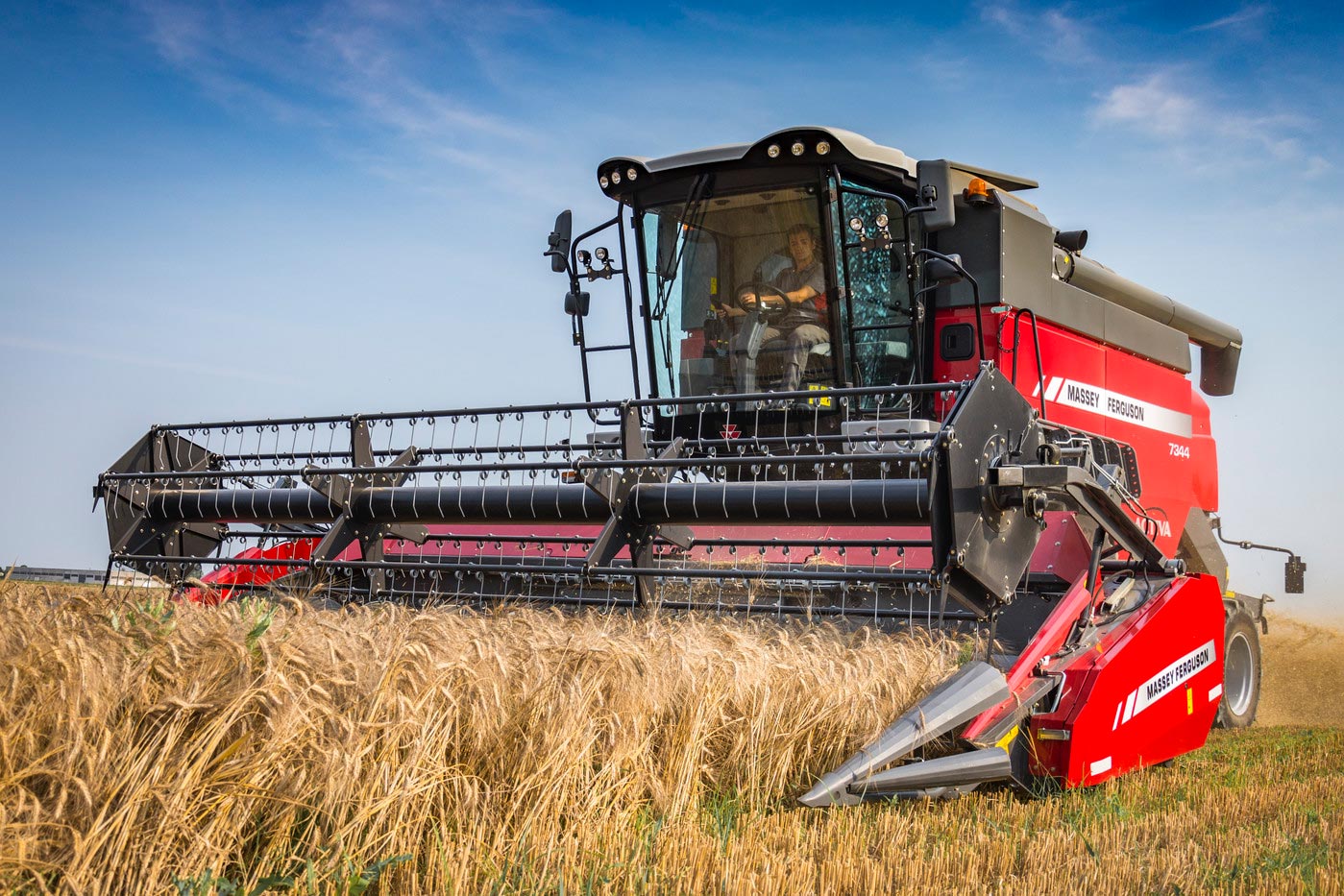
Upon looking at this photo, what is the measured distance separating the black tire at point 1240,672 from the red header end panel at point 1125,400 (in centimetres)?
50

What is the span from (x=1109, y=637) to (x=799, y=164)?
99.8 inches

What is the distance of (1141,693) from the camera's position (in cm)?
336

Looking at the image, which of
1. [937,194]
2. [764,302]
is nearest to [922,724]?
[937,194]

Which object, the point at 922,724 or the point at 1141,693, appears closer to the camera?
the point at 922,724

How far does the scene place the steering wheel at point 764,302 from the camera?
528 cm

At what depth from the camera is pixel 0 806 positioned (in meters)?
1.57

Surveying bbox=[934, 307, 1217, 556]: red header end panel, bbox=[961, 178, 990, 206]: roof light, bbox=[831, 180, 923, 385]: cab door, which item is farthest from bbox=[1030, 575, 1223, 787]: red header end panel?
bbox=[961, 178, 990, 206]: roof light

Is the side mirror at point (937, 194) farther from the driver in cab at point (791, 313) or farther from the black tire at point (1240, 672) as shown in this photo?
the black tire at point (1240, 672)

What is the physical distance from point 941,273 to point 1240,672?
2.34 m

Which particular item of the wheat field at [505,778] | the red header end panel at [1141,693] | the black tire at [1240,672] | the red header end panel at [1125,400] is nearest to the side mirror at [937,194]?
the red header end panel at [1125,400]

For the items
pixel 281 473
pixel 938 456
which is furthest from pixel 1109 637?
pixel 281 473

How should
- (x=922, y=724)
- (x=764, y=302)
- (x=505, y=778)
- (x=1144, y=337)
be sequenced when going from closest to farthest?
1. (x=505, y=778)
2. (x=922, y=724)
3. (x=764, y=302)
4. (x=1144, y=337)

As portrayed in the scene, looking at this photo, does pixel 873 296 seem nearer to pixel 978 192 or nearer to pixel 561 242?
pixel 978 192

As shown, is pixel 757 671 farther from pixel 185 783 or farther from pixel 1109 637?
pixel 185 783
